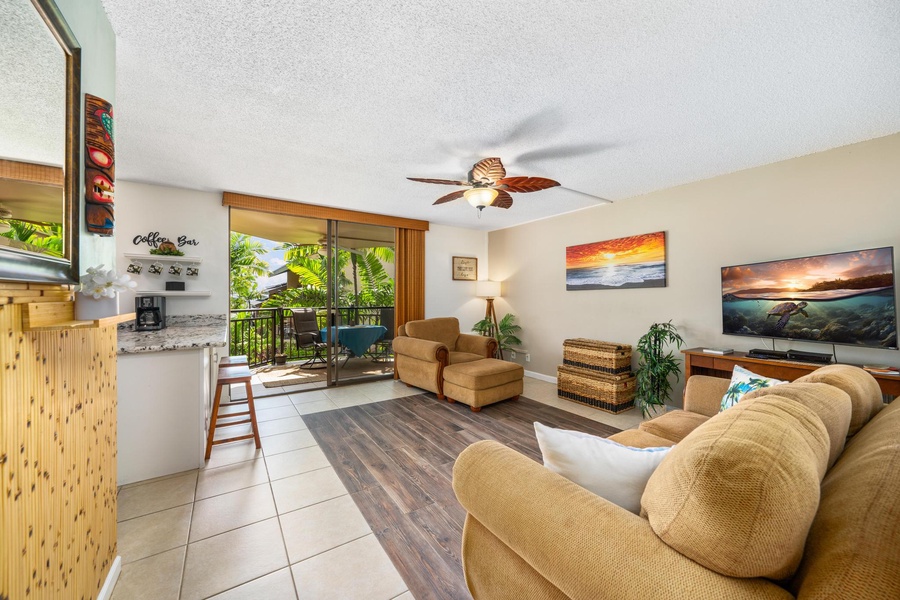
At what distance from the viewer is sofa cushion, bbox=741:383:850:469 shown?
93 centimetres

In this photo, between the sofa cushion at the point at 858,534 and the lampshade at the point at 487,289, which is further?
the lampshade at the point at 487,289

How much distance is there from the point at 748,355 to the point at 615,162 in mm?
1996

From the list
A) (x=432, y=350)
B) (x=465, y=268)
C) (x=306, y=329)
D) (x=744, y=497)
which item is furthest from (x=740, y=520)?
(x=306, y=329)

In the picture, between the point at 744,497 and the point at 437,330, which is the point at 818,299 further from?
the point at 437,330

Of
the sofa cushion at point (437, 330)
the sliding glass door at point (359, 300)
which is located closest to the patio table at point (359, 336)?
the sliding glass door at point (359, 300)

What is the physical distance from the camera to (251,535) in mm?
1764

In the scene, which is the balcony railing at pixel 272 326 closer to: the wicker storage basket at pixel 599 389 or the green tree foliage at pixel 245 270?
the green tree foliage at pixel 245 270

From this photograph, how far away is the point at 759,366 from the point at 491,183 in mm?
2614

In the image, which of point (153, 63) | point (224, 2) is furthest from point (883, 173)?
point (153, 63)

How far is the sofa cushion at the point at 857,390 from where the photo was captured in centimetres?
118

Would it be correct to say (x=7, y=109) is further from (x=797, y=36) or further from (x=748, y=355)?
(x=748, y=355)

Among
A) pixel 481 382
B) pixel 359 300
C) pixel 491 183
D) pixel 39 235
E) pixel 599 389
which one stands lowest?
pixel 599 389

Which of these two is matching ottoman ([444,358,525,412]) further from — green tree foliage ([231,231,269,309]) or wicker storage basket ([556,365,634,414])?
green tree foliage ([231,231,269,309])

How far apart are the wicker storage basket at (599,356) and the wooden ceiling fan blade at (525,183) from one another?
208 cm
